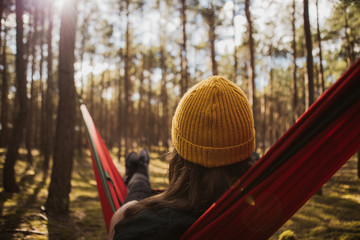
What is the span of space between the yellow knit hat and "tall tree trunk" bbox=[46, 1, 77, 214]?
3.47 m

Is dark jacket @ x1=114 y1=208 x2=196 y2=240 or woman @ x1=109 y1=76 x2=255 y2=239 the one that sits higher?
woman @ x1=109 y1=76 x2=255 y2=239

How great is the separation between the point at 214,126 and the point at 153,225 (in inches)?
15.1

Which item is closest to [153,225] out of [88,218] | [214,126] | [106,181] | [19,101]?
[214,126]

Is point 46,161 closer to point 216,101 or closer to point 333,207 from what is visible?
point 333,207

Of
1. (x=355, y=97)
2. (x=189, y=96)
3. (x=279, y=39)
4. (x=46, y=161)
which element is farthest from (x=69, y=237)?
(x=279, y=39)

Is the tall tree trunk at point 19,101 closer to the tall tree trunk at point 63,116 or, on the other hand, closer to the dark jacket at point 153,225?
the tall tree trunk at point 63,116

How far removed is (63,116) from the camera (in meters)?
3.88

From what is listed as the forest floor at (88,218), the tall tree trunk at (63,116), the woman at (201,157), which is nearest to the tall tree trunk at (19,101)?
the forest floor at (88,218)

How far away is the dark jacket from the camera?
0.77 meters

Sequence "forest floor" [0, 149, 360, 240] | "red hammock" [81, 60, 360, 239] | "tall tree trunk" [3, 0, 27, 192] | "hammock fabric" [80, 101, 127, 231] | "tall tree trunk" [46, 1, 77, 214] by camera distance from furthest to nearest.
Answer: "tall tree trunk" [3, 0, 27, 192]
"tall tree trunk" [46, 1, 77, 214]
"forest floor" [0, 149, 360, 240]
"hammock fabric" [80, 101, 127, 231]
"red hammock" [81, 60, 360, 239]

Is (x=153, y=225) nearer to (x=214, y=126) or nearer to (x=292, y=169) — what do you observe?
(x=214, y=126)

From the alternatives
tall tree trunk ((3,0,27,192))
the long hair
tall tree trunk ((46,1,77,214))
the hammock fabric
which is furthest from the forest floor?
the long hair

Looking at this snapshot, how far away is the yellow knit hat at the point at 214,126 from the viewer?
0.85 meters

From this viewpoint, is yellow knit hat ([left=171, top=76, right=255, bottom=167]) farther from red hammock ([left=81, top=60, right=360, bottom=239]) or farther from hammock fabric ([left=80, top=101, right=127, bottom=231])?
hammock fabric ([left=80, top=101, right=127, bottom=231])
